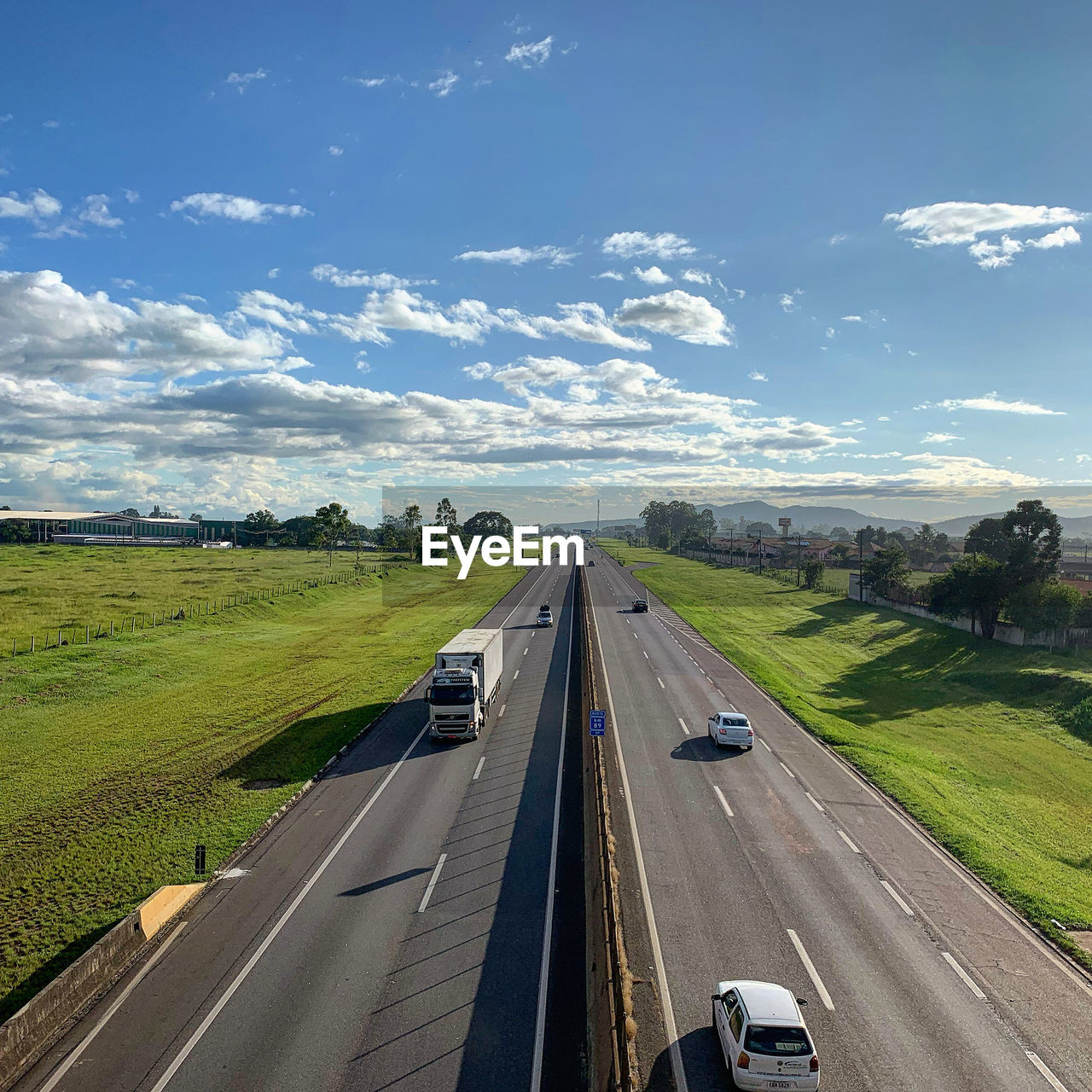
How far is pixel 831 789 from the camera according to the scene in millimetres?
27156

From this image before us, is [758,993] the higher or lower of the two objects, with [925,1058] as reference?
higher

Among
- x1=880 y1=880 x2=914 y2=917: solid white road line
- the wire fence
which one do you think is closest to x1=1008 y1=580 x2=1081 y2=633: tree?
x1=880 y1=880 x2=914 y2=917: solid white road line

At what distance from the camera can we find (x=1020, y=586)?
5481cm

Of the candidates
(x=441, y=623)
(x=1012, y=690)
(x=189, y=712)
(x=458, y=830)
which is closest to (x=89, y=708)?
(x=189, y=712)

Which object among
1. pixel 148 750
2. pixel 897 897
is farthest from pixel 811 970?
pixel 148 750

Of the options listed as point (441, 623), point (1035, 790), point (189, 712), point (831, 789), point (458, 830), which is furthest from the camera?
point (441, 623)

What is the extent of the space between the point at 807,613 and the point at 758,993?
7186cm

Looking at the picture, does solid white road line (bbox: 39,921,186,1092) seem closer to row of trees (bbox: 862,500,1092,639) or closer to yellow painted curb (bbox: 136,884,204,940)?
yellow painted curb (bbox: 136,884,204,940)

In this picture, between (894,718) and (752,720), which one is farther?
(894,718)

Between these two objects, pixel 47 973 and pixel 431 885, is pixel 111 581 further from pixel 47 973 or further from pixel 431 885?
pixel 431 885

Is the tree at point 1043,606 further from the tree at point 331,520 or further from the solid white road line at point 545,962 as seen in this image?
the tree at point 331,520

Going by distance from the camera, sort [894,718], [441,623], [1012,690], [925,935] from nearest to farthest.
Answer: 1. [925,935]
2. [894,718]
3. [1012,690]
4. [441,623]

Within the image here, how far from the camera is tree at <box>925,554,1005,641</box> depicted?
183 ft

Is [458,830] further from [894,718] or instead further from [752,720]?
[894,718]
